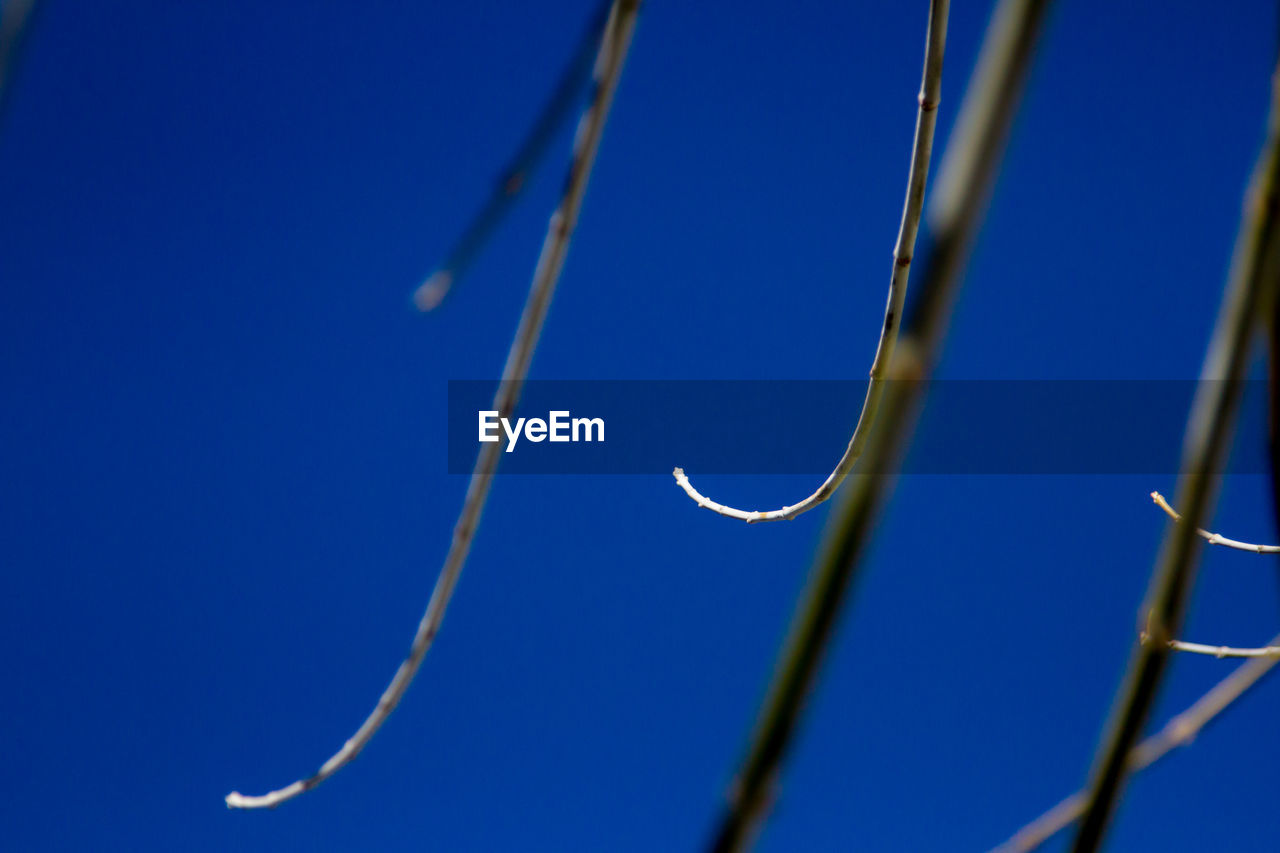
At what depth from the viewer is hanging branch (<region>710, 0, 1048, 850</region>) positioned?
0.09 metres

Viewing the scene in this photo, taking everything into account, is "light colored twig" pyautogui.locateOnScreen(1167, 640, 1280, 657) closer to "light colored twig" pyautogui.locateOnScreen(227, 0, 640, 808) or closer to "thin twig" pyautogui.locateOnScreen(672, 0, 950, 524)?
"thin twig" pyautogui.locateOnScreen(672, 0, 950, 524)

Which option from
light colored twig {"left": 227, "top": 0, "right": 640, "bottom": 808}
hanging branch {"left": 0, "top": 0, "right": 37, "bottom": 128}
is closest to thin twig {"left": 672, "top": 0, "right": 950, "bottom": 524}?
light colored twig {"left": 227, "top": 0, "right": 640, "bottom": 808}

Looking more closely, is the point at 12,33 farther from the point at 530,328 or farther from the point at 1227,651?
the point at 1227,651

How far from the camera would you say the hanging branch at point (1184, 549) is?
0.43 ft

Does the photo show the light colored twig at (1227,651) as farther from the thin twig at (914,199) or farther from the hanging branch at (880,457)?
the hanging branch at (880,457)

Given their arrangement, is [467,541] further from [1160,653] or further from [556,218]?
[1160,653]

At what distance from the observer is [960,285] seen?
10 centimetres

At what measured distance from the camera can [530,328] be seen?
0.97 ft

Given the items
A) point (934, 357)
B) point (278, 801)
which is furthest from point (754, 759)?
point (278, 801)

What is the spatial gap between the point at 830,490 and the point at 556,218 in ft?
0.74

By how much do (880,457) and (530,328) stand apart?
0.22 meters

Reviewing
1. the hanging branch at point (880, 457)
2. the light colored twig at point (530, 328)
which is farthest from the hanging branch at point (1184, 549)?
the light colored twig at point (530, 328)

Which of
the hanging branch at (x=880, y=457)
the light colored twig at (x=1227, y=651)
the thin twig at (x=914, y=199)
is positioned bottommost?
the hanging branch at (x=880, y=457)

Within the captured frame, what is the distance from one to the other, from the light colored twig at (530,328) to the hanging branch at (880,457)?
19 centimetres
